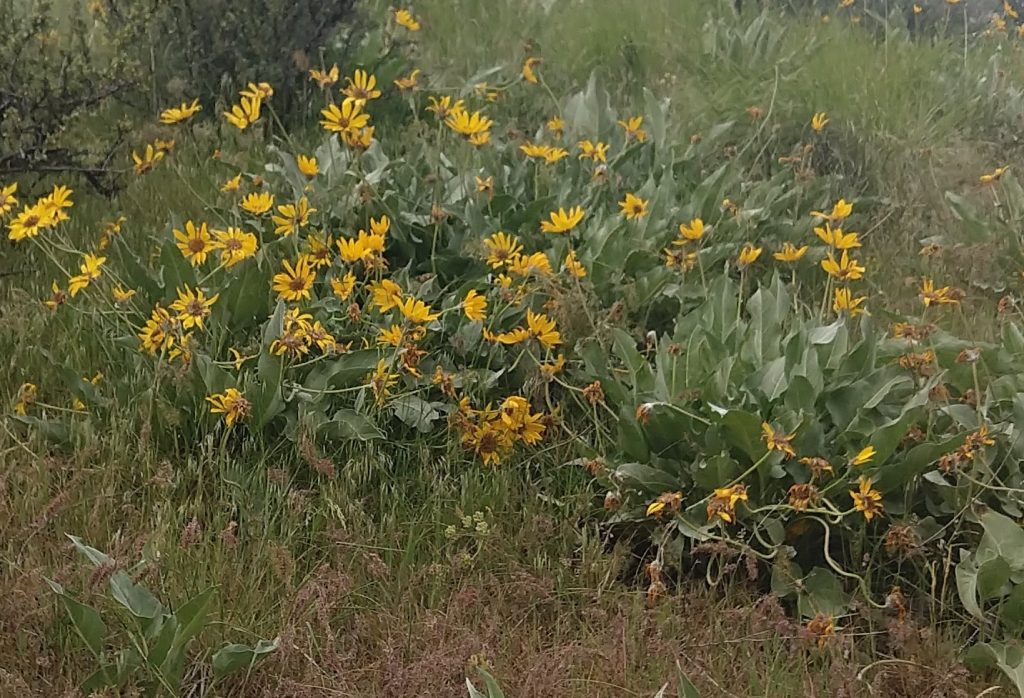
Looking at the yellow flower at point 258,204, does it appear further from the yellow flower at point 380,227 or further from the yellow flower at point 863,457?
the yellow flower at point 863,457

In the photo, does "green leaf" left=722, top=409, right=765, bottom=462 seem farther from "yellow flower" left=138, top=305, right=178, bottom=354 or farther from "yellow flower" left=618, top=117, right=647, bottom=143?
"yellow flower" left=618, top=117, right=647, bottom=143

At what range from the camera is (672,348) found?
7.54ft

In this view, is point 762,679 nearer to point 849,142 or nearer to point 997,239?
point 997,239

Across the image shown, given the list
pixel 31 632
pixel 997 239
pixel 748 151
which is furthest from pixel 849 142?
pixel 31 632

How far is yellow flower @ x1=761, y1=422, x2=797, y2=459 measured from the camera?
6.56 feet

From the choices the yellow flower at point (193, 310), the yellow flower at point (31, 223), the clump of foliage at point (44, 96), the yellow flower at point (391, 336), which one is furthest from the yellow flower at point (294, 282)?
→ the clump of foliage at point (44, 96)

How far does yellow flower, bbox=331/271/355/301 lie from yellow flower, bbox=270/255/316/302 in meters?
0.06

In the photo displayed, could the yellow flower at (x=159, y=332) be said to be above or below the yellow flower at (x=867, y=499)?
above

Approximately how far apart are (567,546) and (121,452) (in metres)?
0.95

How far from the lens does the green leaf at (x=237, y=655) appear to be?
1.75 m

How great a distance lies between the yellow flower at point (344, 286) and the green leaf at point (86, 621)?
39.7 inches

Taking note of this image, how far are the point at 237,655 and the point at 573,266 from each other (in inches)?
48.7

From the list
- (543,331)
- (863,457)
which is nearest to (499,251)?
(543,331)

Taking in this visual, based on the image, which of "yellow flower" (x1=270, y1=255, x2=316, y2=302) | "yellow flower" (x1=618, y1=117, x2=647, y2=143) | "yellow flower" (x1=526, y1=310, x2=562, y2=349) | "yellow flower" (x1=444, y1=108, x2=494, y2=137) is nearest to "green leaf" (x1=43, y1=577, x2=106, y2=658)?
"yellow flower" (x1=270, y1=255, x2=316, y2=302)
